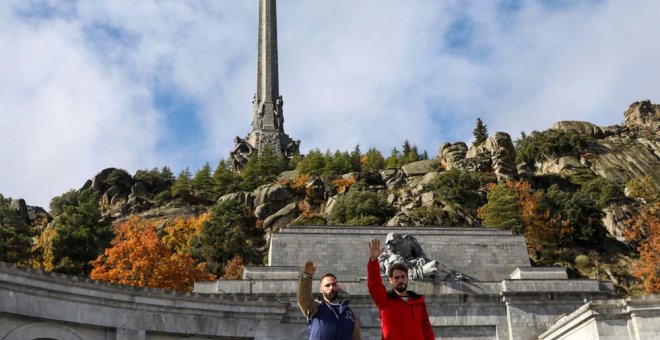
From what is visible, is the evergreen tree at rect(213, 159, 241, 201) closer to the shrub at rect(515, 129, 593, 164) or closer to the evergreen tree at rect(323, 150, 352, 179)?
the evergreen tree at rect(323, 150, 352, 179)

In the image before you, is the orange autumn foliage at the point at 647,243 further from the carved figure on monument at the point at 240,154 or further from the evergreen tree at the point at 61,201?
the evergreen tree at the point at 61,201

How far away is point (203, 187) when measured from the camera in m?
87.3

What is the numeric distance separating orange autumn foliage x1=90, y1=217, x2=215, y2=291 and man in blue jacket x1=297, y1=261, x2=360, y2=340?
122 ft

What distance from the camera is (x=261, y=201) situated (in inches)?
2906

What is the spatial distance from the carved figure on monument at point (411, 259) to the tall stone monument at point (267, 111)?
69.6 metres

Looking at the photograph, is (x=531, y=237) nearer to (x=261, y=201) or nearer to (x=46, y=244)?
(x=261, y=201)

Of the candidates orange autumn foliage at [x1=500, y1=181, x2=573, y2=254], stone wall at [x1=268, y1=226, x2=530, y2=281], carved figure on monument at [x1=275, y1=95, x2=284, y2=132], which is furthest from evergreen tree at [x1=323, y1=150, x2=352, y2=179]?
stone wall at [x1=268, y1=226, x2=530, y2=281]

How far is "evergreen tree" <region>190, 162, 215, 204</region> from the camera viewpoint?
85438mm

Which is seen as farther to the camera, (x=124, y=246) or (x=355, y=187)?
(x=355, y=187)

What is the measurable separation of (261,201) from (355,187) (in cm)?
1109

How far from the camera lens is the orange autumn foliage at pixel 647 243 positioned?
48.0 metres

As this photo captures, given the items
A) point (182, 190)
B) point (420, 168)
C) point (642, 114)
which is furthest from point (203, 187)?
point (642, 114)

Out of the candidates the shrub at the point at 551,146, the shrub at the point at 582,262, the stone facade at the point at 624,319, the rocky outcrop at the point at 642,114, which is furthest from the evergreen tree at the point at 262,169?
the stone facade at the point at 624,319

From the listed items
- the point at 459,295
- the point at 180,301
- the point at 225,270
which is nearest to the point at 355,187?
the point at 225,270
